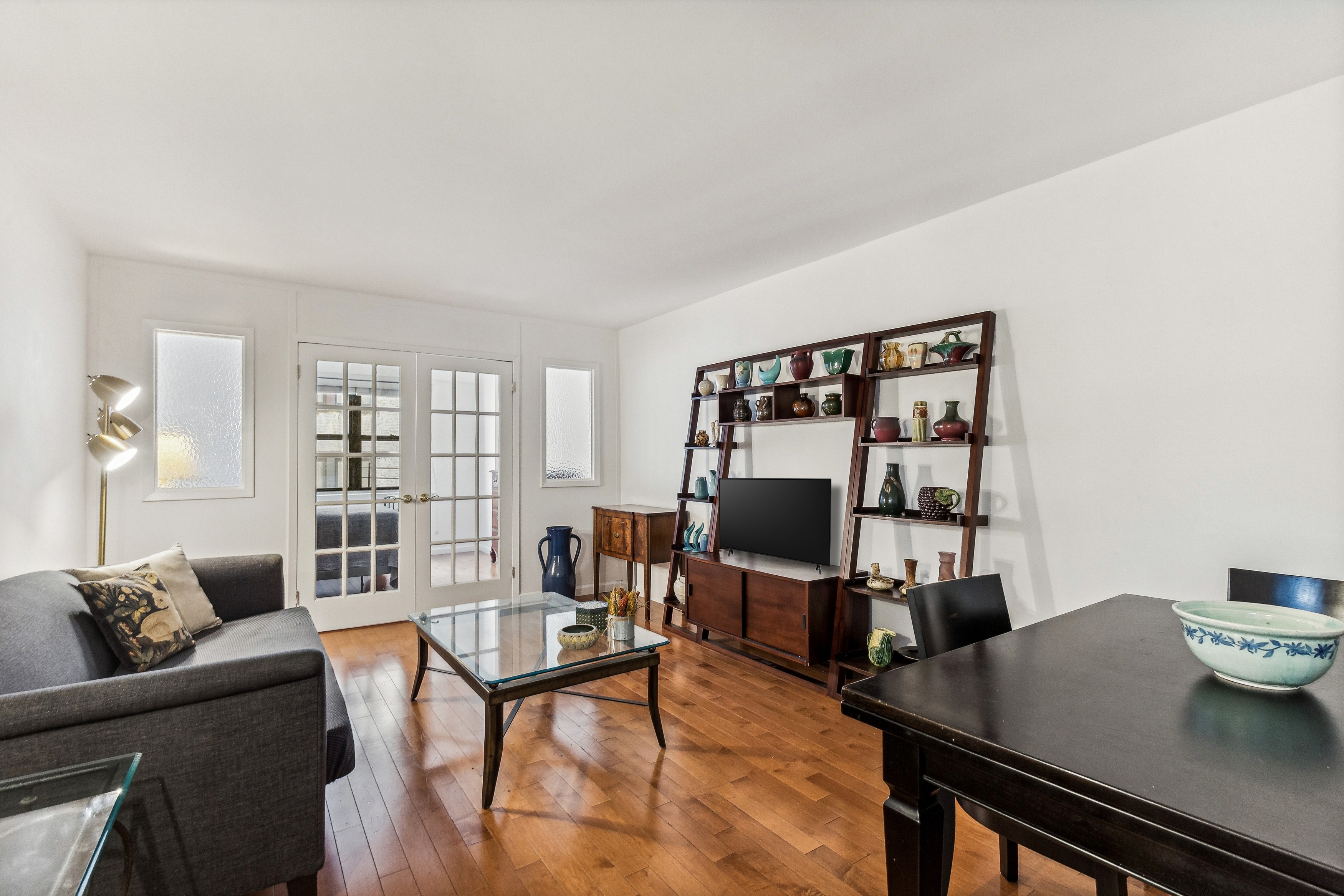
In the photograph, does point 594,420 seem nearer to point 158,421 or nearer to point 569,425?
point 569,425

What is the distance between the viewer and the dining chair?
3.37 ft

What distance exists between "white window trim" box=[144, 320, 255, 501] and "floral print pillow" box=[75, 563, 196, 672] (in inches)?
67.3

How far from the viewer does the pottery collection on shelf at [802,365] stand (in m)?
3.67

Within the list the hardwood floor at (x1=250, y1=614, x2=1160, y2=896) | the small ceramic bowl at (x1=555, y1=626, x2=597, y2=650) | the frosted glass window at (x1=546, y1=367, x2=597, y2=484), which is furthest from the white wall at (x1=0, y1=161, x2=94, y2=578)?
the frosted glass window at (x1=546, y1=367, x2=597, y2=484)

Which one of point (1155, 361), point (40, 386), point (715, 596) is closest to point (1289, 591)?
point (1155, 361)

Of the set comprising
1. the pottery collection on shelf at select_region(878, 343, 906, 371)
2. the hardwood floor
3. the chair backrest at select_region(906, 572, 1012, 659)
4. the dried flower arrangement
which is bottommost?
the hardwood floor

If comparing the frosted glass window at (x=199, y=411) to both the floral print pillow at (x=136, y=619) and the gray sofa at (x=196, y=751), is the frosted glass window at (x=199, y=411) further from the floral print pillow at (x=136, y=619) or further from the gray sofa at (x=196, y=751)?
the gray sofa at (x=196, y=751)

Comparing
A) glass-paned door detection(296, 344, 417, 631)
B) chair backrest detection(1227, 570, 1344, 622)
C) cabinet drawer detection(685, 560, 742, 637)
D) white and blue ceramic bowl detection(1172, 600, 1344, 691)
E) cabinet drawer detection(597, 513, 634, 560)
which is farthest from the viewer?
cabinet drawer detection(597, 513, 634, 560)

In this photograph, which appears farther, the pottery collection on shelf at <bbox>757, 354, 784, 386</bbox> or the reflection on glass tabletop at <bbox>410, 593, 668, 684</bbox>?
the pottery collection on shelf at <bbox>757, 354, 784, 386</bbox>

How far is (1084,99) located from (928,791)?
234cm

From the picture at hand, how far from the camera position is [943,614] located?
5.32 feet

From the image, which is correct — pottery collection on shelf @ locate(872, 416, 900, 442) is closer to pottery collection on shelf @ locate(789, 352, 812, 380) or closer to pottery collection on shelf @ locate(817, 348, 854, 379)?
pottery collection on shelf @ locate(817, 348, 854, 379)

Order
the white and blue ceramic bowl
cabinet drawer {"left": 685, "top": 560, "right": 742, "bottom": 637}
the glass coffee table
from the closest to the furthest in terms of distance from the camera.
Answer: the white and blue ceramic bowl, the glass coffee table, cabinet drawer {"left": 685, "top": 560, "right": 742, "bottom": 637}

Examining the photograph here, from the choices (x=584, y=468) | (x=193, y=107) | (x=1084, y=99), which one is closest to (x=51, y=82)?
(x=193, y=107)
